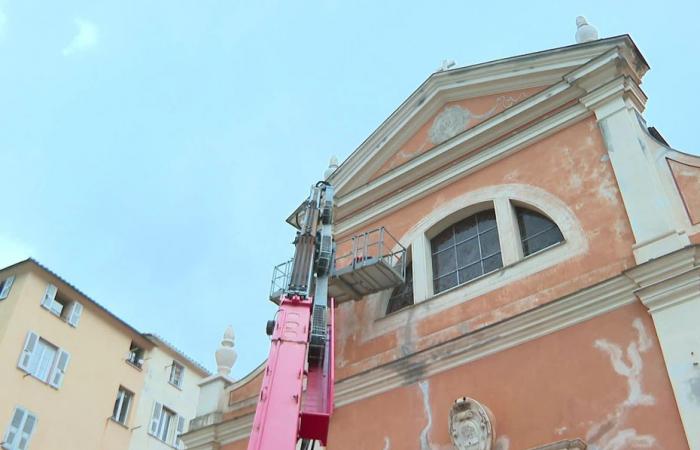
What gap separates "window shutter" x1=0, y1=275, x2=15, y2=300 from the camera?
20441mm

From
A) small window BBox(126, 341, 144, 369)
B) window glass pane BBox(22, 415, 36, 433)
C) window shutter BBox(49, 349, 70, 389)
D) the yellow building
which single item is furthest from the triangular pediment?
small window BBox(126, 341, 144, 369)

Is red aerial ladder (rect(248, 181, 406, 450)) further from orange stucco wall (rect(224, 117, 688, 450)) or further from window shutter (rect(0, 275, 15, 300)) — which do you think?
window shutter (rect(0, 275, 15, 300))

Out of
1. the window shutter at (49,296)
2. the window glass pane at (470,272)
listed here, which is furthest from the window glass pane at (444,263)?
the window shutter at (49,296)

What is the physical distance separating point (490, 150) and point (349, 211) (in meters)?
2.85

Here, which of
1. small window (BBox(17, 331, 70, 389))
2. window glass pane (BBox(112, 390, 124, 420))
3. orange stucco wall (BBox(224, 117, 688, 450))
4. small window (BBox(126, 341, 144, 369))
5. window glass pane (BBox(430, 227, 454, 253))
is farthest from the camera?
small window (BBox(126, 341, 144, 369))

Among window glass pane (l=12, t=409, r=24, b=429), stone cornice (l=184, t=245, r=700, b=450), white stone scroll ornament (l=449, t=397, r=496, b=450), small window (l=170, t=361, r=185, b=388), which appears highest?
small window (l=170, t=361, r=185, b=388)

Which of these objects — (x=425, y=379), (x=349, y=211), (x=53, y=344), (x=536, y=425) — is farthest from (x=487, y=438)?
(x=53, y=344)

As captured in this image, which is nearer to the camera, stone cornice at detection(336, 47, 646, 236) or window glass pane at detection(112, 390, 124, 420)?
stone cornice at detection(336, 47, 646, 236)

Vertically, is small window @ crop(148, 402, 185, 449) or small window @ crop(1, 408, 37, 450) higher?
small window @ crop(148, 402, 185, 449)

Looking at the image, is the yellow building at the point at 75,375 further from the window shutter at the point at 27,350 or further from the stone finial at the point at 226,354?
the stone finial at the point at 226,354

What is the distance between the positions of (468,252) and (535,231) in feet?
3.49

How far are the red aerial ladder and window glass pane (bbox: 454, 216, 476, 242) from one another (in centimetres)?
84

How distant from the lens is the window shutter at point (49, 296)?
68.5ft

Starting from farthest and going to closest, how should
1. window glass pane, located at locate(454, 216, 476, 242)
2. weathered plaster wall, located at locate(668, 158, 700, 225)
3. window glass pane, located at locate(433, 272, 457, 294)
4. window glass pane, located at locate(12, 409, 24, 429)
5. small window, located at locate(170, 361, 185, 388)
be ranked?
small window, located at locate(170, 361, 185, 388)
window glass pane, located at locate(12, 409, 24, 429)
window glass pane, located at locate(454, 216, 476, 242)
window glass pane, located at locate(433, 272, 457, 294)
weathered plaster wall, located at locate(668, 158, 700, 225)
